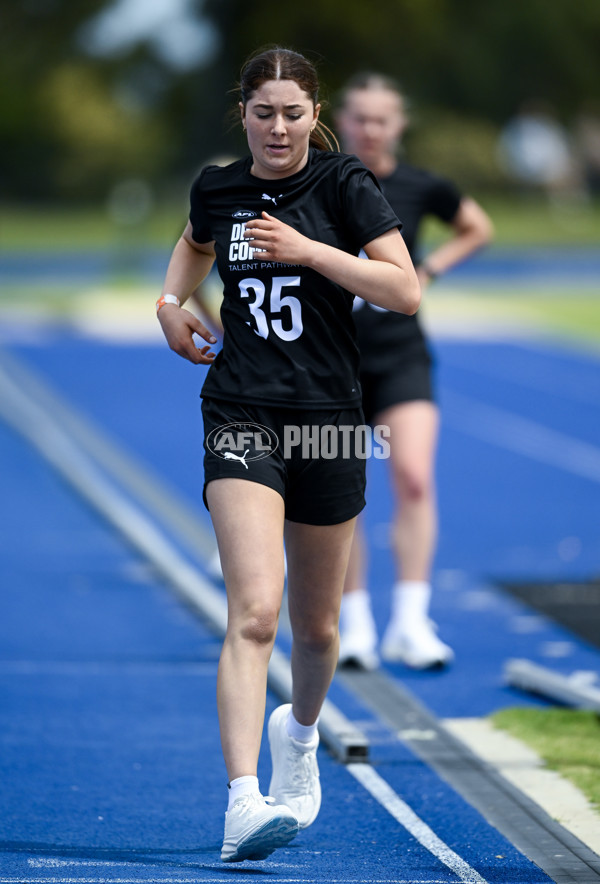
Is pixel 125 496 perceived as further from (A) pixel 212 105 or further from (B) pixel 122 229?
(A) pixel 212 105

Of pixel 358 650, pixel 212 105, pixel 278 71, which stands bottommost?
pixel 358 650

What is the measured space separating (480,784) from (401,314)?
224 cm

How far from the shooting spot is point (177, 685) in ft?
19.5

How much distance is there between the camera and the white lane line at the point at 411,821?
3.89 m

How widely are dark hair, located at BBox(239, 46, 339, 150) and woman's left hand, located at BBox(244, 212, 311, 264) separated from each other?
0.40 metres

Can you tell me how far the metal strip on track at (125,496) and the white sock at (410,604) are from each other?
0.53 meters

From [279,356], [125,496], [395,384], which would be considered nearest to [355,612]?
[395,384]

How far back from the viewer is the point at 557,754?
16.6 feet

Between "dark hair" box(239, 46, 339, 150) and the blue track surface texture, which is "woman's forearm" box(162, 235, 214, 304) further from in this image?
the blue track surface texture

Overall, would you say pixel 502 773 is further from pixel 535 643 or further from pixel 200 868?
pixel 535 643

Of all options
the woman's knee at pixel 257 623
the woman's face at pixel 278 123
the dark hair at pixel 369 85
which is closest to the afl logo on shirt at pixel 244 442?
the woman's knee at pixel 257 623

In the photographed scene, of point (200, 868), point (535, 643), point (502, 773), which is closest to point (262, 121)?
point (200, 868)

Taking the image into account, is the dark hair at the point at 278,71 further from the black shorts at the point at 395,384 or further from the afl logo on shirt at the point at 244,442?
the black shorts at the point at 395,384

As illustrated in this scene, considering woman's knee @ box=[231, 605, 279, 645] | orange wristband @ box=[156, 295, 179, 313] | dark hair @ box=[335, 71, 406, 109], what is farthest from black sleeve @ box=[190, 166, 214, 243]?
dark hair @ box=[335, 71, 406, 109]
